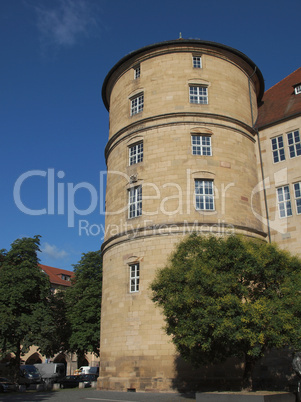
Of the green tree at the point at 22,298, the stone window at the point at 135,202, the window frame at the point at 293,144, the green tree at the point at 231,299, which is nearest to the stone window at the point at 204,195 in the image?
the stone window at the point at 135,202

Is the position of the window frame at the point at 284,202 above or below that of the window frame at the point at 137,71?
below

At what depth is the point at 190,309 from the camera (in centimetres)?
1396

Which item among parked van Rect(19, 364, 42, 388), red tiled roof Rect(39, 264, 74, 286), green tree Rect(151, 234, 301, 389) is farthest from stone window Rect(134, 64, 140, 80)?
red tiled roof Rect(39, 264, 74, 286)

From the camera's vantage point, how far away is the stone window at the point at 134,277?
2183cm

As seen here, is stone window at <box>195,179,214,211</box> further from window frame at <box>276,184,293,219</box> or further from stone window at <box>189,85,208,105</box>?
stone window at <box>189,85,208,105</box>

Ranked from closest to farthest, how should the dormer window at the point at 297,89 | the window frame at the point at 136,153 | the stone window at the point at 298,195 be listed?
the stone window at the point at 298,195
the window frame at the point at 136,153
the dormer window at the point at 297,89

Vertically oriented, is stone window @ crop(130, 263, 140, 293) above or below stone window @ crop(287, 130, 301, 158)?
below

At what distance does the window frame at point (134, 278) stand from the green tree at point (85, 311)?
46.9 ft

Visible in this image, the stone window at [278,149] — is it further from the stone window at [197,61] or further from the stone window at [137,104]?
the stone window at [137,104]

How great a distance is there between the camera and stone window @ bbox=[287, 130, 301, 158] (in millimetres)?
24250

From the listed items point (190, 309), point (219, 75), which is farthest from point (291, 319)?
point (219, 75)

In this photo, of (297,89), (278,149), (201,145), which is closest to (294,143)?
(278,149)

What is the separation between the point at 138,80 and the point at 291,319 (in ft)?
61.4

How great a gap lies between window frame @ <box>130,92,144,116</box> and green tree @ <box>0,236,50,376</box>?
1547 cm
